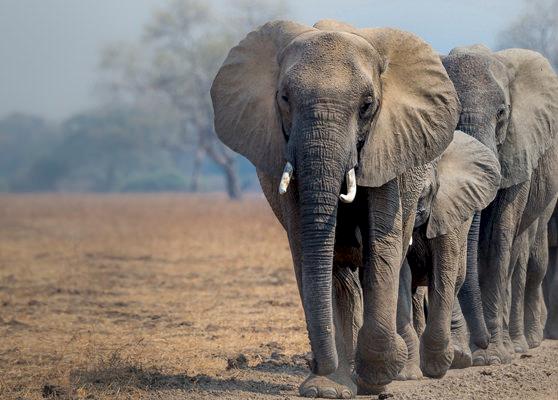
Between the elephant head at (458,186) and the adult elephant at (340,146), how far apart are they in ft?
2.57

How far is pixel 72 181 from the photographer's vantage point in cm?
8700

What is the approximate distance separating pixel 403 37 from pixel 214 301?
597 centimetres

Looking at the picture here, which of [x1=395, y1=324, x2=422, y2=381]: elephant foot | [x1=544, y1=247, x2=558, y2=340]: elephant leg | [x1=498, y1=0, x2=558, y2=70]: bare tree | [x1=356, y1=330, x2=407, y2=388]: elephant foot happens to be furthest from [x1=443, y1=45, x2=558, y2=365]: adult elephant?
[x1=498, y1=0, x2=558, y2=70]: bare tree

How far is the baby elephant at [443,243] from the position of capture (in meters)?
7.40

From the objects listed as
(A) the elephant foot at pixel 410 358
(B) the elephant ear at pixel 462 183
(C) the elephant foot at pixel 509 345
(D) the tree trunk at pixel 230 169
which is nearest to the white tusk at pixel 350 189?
(A) the elephant foot at pixel 410 358

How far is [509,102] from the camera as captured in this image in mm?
9312

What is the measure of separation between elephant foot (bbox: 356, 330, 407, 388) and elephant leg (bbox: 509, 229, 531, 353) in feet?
9.43

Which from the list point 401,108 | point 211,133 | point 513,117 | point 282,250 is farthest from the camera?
point 211,133

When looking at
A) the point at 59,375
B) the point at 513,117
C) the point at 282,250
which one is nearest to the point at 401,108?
the point at 59,375

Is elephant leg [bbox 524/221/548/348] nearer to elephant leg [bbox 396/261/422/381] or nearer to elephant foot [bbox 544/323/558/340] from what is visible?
elephant foot [bbox 544/323/558/340]

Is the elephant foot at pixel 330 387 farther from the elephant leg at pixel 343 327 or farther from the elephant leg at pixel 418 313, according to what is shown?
the elephant leg at pixel 418 313

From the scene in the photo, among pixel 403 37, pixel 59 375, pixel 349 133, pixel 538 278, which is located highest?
pixel 403 37

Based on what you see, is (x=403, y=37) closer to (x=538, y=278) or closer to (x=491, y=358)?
(x=491, y=358)

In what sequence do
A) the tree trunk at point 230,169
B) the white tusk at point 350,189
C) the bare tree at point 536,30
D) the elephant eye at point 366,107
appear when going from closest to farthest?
the white tusk at point 350,189 → the elephant eye at point 366,107 → the bare tree at point 536,30 → the tree trunk at point 230,169
